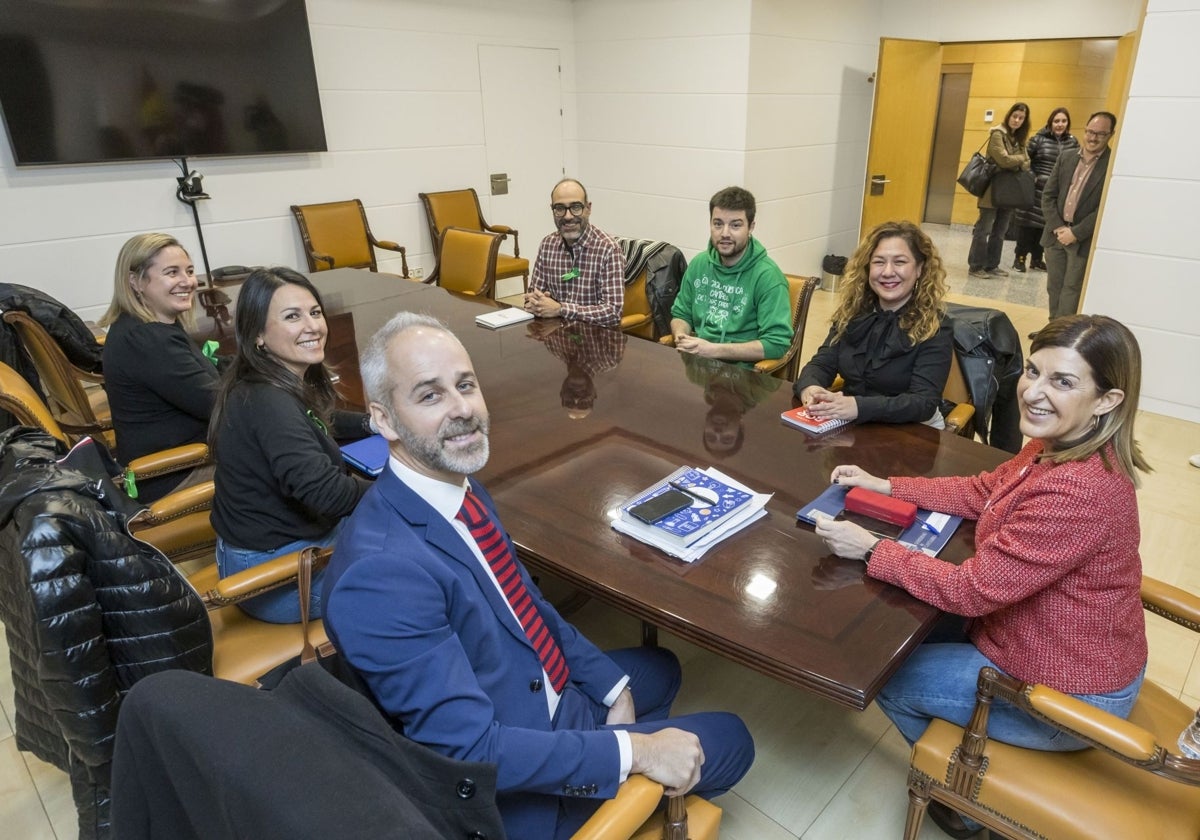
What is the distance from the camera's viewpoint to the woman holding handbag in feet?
21.1

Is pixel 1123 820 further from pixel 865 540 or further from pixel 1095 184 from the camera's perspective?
pixel 1095 184

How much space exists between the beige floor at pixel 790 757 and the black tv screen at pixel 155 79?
329 centimetres

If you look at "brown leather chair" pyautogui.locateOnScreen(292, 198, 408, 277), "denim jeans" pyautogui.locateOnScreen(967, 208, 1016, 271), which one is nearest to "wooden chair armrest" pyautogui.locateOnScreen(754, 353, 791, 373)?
"brown leather chair" pyautogui.locateOnScreen(292, 198, 408, 277)

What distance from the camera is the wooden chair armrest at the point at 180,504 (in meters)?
1.86

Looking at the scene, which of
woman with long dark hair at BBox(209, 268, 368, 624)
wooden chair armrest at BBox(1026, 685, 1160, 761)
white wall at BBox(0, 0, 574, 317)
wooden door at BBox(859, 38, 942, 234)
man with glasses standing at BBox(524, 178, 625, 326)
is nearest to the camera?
wooden chair armrest at BBox(1026, 685, 1160, 761)

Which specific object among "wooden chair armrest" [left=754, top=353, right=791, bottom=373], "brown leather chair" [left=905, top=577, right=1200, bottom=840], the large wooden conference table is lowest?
"brown leather chair" [left=905, top=577, right=1200, bottom=840]

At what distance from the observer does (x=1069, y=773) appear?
1.29 meters

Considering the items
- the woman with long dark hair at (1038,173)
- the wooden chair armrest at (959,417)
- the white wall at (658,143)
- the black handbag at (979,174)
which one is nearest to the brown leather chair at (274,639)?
the wooden chair armrest at (959,417)

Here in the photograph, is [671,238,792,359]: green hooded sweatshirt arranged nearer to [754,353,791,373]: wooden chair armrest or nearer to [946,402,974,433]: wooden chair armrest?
[754,353,791,373]: wooden chair armrest

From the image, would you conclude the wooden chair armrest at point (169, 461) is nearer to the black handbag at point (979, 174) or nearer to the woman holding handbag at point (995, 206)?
the black handbag at point (979, 174)

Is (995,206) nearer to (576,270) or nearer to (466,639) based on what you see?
(576,270)

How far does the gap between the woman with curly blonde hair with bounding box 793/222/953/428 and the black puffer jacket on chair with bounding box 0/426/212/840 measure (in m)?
1.60

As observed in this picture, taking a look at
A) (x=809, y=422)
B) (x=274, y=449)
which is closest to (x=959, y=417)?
(x=809, y=422)

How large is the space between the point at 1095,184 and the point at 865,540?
4.14 m
